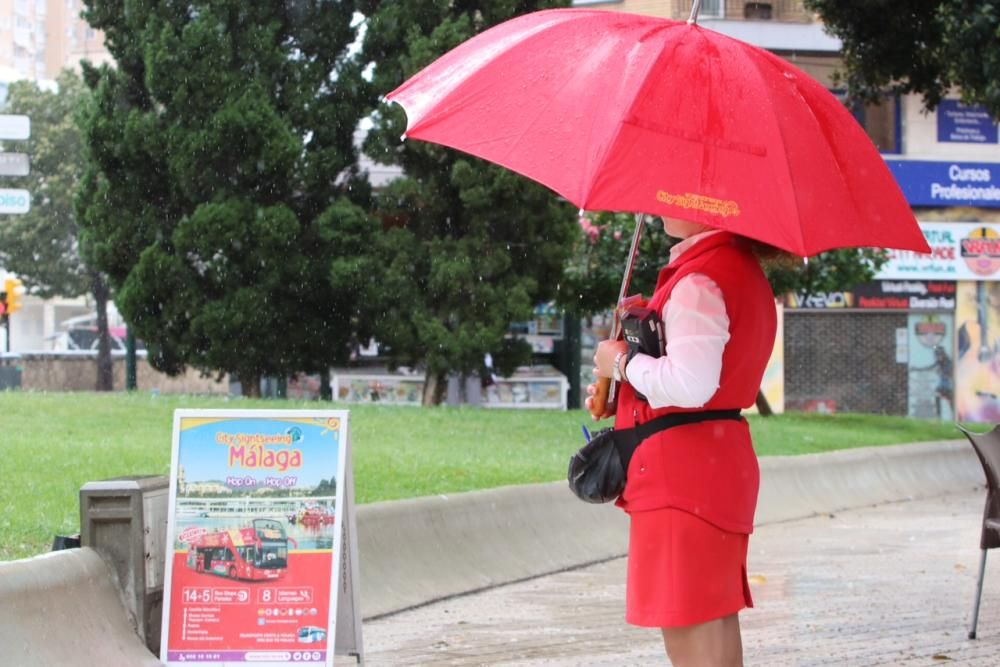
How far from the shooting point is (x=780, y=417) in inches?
882

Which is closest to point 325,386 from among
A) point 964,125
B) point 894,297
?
point 894,297

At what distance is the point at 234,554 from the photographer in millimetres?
5660

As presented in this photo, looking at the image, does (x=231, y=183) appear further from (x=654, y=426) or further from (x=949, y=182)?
(x=654, y=426)

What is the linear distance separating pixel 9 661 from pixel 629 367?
2.40 m

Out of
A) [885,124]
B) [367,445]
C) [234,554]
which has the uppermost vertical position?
[885,124]

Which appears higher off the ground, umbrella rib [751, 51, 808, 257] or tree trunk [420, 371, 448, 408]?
umbrella rib [751, 51, 808, 257]

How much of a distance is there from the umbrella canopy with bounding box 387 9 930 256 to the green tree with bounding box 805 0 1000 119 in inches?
393

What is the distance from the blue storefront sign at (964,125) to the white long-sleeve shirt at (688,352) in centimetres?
3062

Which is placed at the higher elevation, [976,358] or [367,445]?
[976,358]

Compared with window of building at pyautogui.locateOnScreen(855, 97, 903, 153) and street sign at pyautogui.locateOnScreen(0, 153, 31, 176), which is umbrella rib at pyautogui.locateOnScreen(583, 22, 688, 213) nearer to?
street sign at pyautogui.locateOnScreen(0, 153, 31, 176)

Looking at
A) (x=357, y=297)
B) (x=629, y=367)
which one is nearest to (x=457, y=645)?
(x=629, y=367)

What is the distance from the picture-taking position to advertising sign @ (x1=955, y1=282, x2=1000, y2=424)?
108ft

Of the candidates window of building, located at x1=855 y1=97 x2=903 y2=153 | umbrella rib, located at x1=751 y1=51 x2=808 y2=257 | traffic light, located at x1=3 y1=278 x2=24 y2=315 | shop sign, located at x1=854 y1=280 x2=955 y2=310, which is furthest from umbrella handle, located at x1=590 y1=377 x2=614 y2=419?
window of building, located at x1=855 y1=97 x2=903 y2=153

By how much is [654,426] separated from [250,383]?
880 inches
